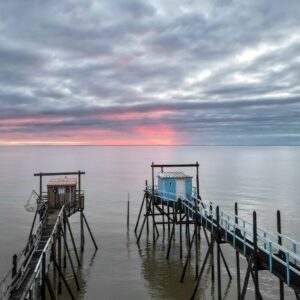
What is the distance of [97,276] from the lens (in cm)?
2694

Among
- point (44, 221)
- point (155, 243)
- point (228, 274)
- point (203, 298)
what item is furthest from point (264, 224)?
point (44, 221)

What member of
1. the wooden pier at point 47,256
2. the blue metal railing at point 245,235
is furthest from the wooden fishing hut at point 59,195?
the blue metal railing at point 245,235

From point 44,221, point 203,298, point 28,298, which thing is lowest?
point 203,298

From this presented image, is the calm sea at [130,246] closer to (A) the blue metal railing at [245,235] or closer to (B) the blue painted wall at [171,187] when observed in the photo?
(A) the blue metal railing at [245,235]

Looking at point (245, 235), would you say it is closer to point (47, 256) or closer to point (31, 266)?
point (47, 256)

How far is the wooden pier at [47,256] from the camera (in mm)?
15695

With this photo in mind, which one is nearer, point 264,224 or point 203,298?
point 203,298

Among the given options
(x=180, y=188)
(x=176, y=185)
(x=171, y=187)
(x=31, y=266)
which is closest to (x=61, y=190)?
(x=171, y=187)

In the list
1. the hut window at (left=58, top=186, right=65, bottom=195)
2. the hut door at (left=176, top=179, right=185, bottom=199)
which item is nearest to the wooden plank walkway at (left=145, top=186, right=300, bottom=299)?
the hut door at (left=176, top=179, right=185, bottom=199)

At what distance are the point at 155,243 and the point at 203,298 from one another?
507 inches

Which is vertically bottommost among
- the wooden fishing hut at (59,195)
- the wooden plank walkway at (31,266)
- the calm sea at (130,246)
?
the calm sea at (130,246)

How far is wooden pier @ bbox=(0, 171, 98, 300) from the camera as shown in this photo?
51.5ft

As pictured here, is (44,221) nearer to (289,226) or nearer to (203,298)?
(203,298)

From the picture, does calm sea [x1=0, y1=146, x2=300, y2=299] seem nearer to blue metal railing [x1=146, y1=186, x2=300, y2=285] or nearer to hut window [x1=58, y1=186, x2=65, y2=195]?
blue metal railing [x1=146, y1=186, x2=300, y2=285]
